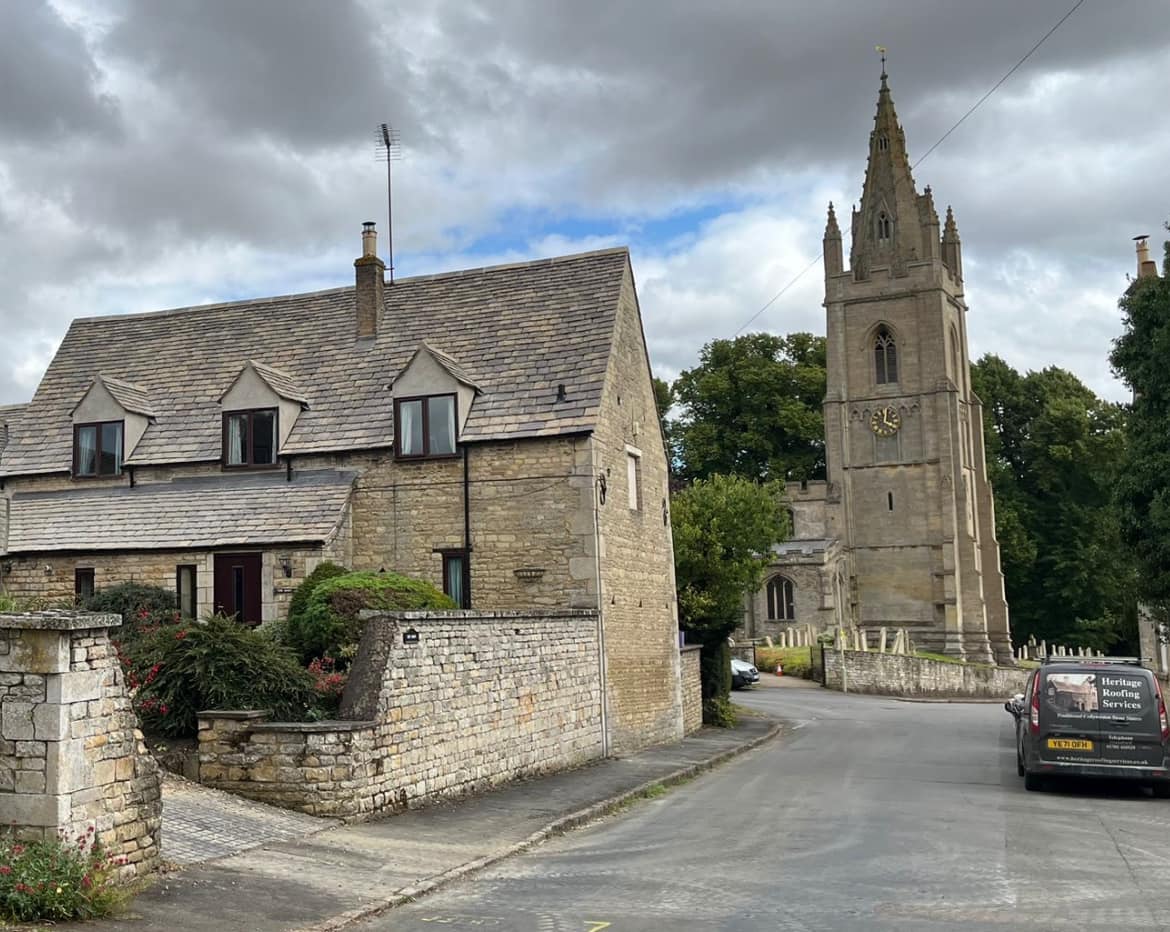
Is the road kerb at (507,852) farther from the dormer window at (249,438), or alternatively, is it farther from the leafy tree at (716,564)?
the dormer window at (249,438)

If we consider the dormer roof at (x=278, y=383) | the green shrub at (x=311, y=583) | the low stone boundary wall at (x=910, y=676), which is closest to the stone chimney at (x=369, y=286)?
the dormer roof at (x=278, y=383)

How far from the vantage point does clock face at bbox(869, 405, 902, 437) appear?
223 ft

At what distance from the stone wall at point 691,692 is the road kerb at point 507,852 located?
470 cm

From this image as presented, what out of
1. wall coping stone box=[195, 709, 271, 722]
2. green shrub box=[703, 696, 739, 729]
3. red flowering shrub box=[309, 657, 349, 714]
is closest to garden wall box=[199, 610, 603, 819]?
wall coping stone box=[195, 709, 271, 722]

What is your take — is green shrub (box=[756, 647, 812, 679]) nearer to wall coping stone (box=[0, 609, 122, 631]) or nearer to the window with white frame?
the window with white frame

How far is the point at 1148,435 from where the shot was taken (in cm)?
2017

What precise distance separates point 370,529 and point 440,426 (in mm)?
2388

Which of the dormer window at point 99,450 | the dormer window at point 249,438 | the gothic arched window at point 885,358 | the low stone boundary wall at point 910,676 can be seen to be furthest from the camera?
the gothic arched window at point 885,358

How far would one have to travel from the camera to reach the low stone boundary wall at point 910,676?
1773 inches

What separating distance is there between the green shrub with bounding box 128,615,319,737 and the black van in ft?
32.9

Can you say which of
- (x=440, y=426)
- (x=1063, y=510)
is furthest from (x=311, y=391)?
(x=1063, y=510)

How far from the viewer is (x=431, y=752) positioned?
14656 millimetres

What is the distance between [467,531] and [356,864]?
35.6 feet

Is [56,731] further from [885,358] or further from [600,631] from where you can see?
[885,358]
